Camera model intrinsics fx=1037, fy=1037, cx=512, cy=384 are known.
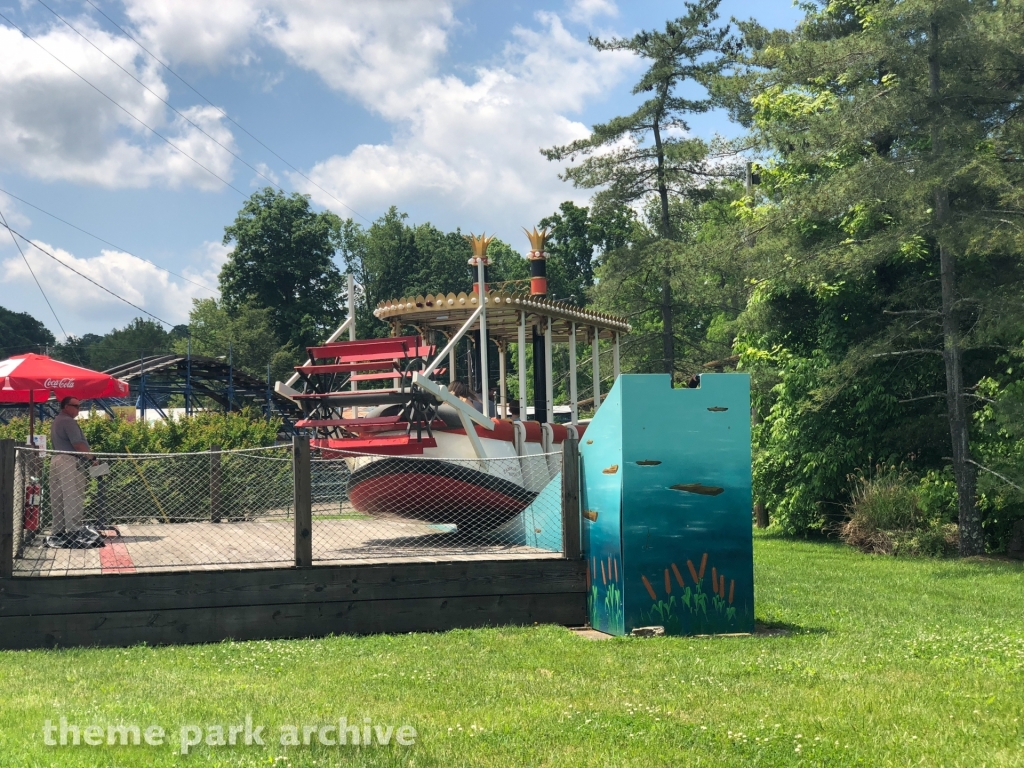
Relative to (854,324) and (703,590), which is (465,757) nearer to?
(703,590)

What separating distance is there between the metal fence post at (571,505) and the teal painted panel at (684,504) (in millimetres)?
575

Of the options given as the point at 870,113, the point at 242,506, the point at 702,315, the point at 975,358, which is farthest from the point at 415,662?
the point at 702,315

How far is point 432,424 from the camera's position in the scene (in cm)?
1230

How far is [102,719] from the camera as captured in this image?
18.7ft

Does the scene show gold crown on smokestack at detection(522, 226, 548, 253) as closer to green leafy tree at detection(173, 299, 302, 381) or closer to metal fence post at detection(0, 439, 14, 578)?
metal fence post at detection(0, 439, 14, 578)

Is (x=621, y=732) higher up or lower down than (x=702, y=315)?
lower down

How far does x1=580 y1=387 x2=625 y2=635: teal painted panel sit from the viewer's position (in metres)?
9.47

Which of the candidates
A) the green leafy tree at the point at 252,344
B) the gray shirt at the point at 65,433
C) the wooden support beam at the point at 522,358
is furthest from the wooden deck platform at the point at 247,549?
the green leafy tree at the point at 252,344

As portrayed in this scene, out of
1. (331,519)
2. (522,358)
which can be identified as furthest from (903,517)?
(331,519)

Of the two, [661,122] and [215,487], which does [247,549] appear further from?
[661,122]

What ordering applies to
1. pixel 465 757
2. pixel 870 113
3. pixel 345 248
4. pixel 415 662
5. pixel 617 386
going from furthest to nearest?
pixel 345 248
pixel 870 113
pixel 617 386
pixel 415 662
pixel 465 757

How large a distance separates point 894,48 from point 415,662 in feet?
50.9

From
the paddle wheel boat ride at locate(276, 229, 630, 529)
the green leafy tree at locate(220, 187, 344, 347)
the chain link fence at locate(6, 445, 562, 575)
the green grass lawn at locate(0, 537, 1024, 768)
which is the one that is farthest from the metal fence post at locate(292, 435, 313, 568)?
the green leafy tree at locate(220, 187, 344, 347)

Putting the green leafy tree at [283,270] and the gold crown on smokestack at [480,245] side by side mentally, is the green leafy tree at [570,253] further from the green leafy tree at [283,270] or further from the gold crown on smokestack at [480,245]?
the gold crown on smokestack at [480,245]
